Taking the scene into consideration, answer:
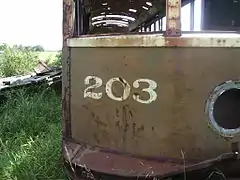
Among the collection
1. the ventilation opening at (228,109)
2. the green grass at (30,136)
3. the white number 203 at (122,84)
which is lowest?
the green grass at (30,136)

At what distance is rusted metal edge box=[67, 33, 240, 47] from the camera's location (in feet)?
9.83

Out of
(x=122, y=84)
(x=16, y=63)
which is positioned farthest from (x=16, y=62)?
(x=122, y=84)

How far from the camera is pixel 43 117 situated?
20.8ft

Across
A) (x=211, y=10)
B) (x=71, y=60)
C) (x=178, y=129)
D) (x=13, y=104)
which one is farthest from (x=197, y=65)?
(x=13, y=104)

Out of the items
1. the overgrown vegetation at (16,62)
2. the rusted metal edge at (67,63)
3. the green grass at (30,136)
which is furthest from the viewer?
the overgrown vegetation at (16,62)

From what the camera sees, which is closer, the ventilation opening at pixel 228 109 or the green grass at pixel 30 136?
the ventilation opening at pixel 228 109

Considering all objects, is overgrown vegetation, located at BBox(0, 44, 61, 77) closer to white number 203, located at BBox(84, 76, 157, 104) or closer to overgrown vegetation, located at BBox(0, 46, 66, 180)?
overgrown vegetation, located at BBox(0, 46, 66, 180)

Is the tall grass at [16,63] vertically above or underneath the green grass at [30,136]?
above

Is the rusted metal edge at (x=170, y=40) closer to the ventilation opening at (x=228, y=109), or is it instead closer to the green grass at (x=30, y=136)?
the ventilation opening at (x=228, y=109)

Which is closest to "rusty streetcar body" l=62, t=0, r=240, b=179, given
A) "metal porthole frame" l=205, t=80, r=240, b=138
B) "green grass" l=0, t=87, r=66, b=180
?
"metal porthole frame" l=205, t=80, r=240, b=138

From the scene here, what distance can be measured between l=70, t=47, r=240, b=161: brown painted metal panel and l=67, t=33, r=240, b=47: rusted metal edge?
0.13ft

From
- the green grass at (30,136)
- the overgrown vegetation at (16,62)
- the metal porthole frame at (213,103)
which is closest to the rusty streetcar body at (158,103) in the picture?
the metal porthole frame at (213,103)

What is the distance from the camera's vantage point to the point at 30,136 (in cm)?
555

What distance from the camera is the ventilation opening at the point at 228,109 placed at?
313 cm
